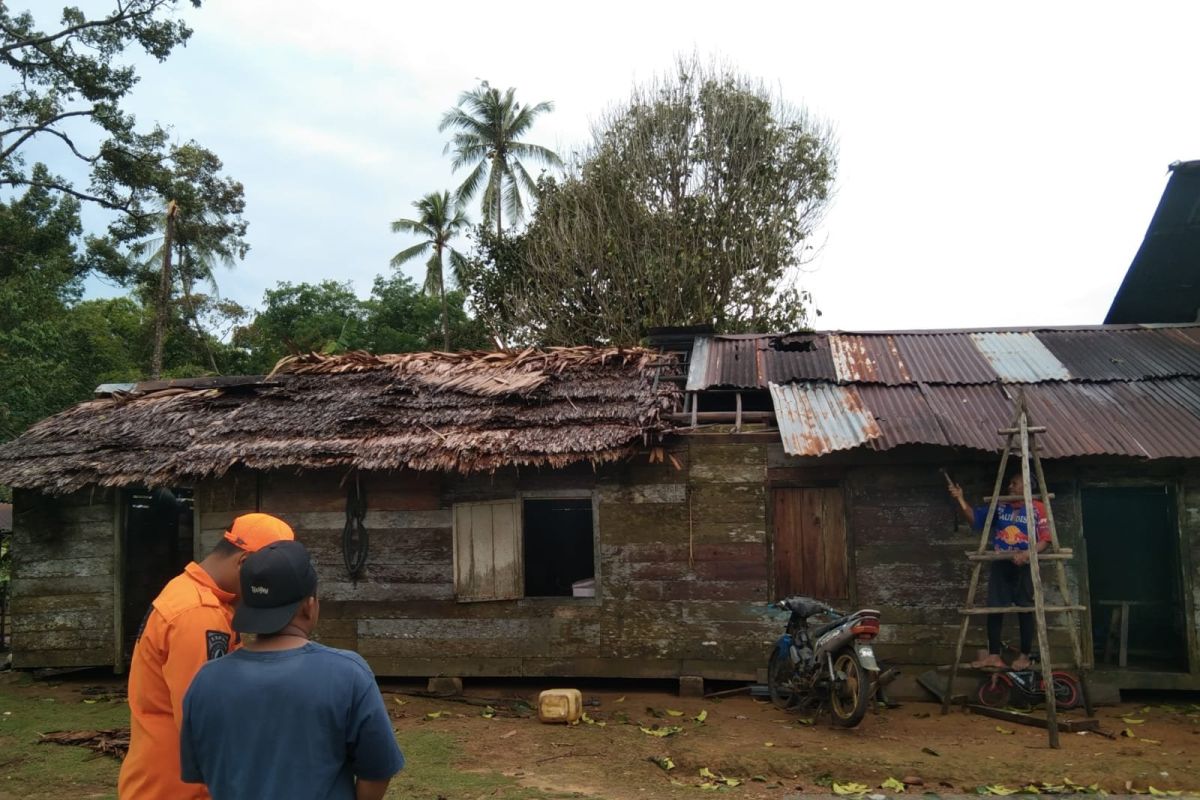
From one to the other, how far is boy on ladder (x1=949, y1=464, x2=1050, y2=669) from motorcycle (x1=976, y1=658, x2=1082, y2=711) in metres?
0.09

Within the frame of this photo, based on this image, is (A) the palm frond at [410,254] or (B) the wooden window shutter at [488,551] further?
(A) the palm frond at [410,254]

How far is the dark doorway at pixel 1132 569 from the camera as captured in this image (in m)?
10.2

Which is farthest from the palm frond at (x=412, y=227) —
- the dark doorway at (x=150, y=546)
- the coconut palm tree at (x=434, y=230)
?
the dark doorway at (x=150, y=546)

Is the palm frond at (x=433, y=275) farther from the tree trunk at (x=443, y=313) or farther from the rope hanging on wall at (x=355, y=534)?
the rope hanging on wall at (x=355, y=534)

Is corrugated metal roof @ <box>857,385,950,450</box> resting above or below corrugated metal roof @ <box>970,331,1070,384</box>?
below

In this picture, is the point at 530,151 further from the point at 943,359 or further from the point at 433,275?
the point at 943,359

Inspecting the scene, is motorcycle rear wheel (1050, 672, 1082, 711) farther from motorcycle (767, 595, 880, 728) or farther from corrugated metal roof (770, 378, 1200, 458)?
corrugated metal roof (770, 378, 1200, 458)

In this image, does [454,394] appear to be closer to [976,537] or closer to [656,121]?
[976,537]

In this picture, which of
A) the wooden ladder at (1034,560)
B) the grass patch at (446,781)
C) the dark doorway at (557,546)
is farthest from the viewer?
the dark doorway at (557,546)

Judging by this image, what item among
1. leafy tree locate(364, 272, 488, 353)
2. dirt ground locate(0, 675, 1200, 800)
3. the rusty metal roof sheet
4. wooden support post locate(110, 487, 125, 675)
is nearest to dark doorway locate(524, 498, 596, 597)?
Result: the rusty metal roof sheet

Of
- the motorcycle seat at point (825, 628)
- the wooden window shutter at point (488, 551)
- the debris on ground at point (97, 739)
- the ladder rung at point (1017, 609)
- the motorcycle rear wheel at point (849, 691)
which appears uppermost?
the wooden window shutter at point (488, 551)

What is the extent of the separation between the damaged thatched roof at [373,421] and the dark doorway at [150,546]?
1044 mm

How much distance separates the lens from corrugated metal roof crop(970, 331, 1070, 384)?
31.9 feet

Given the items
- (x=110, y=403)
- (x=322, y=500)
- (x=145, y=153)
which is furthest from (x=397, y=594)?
(x=145, y=153)
